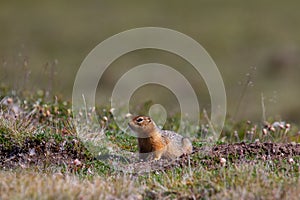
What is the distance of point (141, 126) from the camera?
914 centimetres

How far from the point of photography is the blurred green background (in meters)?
25.8

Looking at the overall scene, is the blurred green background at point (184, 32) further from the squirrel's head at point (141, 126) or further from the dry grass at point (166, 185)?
the dry grass at point (166, 185)

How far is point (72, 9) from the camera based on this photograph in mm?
37938

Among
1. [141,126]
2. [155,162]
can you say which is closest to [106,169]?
[155,162]

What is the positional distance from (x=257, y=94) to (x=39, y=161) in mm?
16460

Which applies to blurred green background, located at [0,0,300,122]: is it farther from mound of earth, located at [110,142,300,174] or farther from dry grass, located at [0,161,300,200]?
dry grass, located at [0,161,300,200]

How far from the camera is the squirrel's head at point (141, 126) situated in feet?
30.0

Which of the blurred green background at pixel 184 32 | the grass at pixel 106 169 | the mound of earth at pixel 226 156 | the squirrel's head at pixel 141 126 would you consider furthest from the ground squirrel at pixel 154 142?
the blurred green background at pixel 184 32

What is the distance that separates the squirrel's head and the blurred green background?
463 inches

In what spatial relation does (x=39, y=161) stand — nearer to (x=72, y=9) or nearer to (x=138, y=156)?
(x=138, y=156)

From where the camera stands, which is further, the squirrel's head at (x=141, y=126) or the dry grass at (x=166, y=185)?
the squirrel's head at (x=141, y=126)

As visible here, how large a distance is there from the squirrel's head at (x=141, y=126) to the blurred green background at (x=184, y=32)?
1177 centimetres

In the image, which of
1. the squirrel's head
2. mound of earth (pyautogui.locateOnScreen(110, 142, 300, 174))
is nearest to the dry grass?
mound of earth (pyautogui.locateOnScreen(110, 142, 300, 174))

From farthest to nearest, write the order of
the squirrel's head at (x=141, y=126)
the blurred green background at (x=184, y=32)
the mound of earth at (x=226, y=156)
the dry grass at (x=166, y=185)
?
the blurred green background at (x=184, y=32), the squirrel's head at (x=141, y=126), the mound of earth at (x=226, y=156), the dry grass at (x=166, y=185)
